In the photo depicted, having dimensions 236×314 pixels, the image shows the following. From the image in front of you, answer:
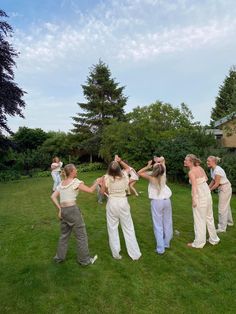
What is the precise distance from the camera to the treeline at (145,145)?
20.3m

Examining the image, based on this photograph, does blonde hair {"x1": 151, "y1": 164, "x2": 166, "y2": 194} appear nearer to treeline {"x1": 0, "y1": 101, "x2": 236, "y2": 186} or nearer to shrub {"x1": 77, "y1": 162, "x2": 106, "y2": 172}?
treeline {"x1": 0, "y1": 101, "x2": 236, "y2": 186}

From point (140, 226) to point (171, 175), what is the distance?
1246 cm

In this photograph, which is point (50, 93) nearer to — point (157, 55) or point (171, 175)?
point (157, 55)

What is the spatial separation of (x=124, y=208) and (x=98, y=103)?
108 ft

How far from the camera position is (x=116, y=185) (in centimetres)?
606

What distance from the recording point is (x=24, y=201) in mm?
14281

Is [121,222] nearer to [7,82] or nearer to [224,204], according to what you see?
[224,204]

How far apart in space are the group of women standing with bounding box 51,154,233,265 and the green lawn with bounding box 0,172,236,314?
288mm

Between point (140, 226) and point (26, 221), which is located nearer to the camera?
point (140, 226)

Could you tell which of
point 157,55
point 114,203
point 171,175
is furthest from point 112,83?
point 114,203

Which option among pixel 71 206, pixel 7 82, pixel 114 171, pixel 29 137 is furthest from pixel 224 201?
pixel 29 137

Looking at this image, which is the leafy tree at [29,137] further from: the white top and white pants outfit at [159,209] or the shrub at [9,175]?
the white top and white pants outfit at [159,209]

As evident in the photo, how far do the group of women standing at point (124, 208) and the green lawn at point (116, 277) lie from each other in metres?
0.29

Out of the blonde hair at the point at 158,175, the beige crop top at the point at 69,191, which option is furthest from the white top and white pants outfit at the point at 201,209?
the beige crop top at the point at 69,191
